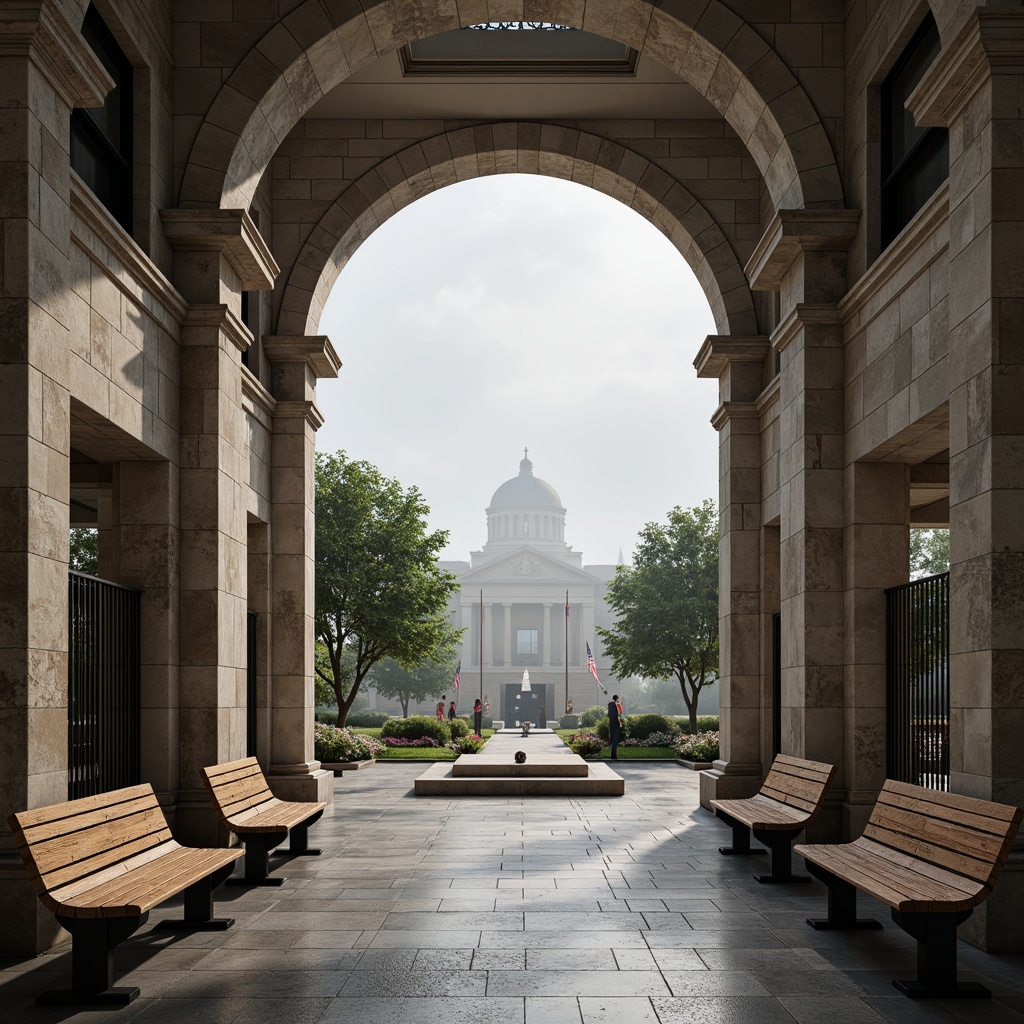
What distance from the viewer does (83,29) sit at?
35.8ft

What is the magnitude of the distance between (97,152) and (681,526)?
31.6m

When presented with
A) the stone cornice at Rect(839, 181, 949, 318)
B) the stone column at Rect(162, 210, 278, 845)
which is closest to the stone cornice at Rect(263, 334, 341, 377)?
the stone column at Rect(162, 210, 278, 845)

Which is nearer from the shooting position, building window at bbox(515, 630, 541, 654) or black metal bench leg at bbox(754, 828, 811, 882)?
black metal bench leg at bbox(754, 828, 811, 882)

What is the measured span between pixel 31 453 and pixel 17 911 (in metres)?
3.12

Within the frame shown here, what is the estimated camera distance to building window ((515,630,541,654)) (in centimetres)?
10245

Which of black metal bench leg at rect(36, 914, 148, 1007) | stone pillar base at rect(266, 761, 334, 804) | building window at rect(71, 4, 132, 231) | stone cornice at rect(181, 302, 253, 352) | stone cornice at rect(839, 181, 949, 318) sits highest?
building window at rect(71, 4, 132, 231)

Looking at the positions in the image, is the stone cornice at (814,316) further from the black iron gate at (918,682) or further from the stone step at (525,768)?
the stone step at (525,768)

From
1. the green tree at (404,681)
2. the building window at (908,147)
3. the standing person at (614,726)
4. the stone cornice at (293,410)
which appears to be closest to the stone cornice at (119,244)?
the stone cornice at (293,410)

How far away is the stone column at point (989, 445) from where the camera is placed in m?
8.23

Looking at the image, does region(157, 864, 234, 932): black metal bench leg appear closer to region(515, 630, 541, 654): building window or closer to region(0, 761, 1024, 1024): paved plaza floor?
region(0, 761, 1024, 1024): paved plaza floor

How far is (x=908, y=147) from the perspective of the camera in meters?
12.0

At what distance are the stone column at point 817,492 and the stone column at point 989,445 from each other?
3.65 metres

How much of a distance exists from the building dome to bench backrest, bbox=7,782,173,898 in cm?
12800

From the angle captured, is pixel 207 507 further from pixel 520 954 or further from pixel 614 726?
pixel 614 726
